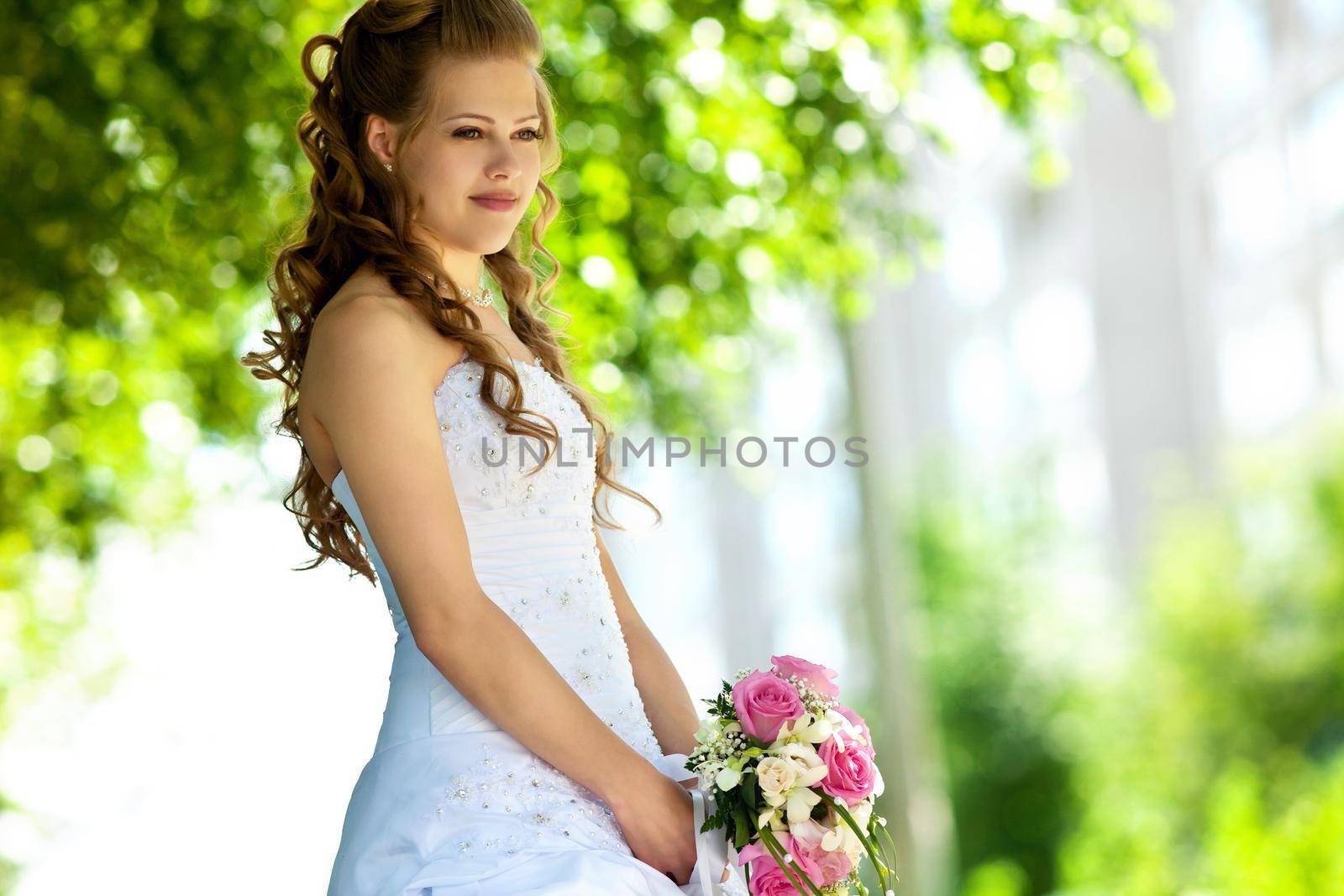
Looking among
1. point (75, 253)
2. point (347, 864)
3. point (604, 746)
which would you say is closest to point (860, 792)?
point (604, 746)

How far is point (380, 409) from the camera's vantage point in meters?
2.04

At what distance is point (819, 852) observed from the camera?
6.62ft

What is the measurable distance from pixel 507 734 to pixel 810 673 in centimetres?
43

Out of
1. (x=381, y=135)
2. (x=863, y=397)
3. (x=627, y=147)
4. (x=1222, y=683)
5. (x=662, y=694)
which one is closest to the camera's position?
(x=381, y=135)

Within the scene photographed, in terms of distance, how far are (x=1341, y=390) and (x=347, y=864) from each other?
20008 millimetres

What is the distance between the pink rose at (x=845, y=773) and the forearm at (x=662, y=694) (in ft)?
1.37

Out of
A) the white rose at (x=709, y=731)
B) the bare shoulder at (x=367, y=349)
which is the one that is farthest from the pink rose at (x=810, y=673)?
the bare shoulder at (x=367, y=349)

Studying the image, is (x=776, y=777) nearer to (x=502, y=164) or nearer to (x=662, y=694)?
(x=662, y=694)

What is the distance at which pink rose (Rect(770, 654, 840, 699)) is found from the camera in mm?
2115

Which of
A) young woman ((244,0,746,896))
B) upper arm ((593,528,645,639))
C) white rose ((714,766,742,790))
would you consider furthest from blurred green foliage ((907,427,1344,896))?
white rose ((714,766,742,790))

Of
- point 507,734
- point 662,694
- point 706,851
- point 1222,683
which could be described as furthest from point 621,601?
point 1222,683

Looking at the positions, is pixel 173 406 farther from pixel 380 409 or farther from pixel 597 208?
pixel 380 409

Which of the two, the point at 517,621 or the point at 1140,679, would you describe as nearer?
the point at 517,621

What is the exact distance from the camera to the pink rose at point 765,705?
2.04 meters
